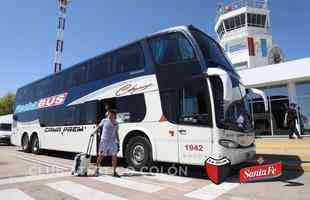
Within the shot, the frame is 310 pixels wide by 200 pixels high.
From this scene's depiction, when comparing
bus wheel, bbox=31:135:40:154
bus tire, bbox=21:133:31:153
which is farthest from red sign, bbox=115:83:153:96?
bus tire, bbox=21:133:31:153

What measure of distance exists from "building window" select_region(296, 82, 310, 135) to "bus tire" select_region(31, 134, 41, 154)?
50.9 feet

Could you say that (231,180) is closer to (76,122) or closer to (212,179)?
(212,179)

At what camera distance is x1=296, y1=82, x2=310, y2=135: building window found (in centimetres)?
1641

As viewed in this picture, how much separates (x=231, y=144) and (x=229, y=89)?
1.48 m

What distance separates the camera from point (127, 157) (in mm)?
8328

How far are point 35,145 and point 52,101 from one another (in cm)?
292

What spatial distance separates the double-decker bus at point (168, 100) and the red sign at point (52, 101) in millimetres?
1039

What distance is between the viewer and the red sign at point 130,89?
8.10 metres

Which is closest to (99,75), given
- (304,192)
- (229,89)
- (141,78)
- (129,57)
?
(129,57)

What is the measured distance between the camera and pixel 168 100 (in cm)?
740

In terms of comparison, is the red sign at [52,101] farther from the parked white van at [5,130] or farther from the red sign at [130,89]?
the parked white van at [5,130]

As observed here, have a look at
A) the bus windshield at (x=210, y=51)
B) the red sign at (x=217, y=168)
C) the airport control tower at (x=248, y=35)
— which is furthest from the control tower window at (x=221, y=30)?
the red sign at (x=217, y=168)

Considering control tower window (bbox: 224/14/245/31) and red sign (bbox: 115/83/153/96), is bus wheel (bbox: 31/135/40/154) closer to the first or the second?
red sign (bbox: 115/83/153/96)

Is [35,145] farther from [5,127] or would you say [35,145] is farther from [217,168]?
[5,127]
